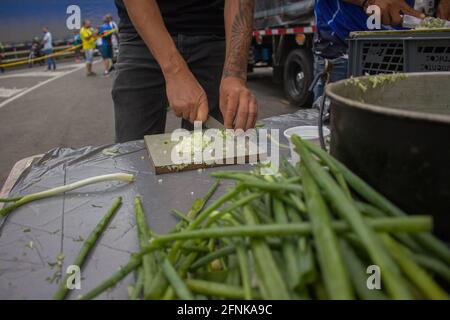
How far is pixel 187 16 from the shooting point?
2285 millimetres

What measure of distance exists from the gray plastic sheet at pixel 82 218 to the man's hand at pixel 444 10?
6.74 feet

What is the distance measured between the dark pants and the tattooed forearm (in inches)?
10.5

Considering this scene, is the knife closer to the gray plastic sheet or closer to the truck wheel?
the gray plastic sheet

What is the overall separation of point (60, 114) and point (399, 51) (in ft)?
23.6

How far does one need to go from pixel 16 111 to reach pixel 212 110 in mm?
7088

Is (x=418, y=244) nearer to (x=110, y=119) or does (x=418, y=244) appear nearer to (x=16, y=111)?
(x=110, y=119)

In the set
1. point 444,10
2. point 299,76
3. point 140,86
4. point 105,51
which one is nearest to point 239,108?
point 140,86

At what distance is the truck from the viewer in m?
6.18

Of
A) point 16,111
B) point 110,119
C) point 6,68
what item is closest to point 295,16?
point 110,119

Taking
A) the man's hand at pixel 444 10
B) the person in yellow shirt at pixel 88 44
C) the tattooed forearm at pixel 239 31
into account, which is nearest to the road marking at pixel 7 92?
the person in yellow shirt at pixel 88 44

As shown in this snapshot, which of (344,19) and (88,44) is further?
(88,44)

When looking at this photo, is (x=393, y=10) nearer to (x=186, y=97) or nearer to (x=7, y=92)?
(x=186, y=97)
